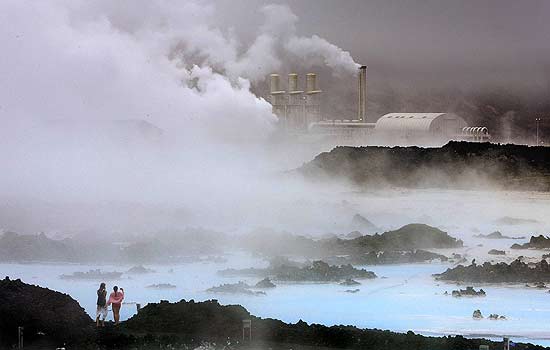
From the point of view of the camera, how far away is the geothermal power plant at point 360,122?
3069 centimetres

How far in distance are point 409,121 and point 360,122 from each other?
1.84 m

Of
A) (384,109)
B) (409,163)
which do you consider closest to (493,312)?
(409,163)

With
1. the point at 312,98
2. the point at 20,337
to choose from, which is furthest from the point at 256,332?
the point at 312,98

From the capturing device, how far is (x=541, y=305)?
72.6ft

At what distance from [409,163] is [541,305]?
7870 millimetres

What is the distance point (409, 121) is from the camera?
3106 centimetres

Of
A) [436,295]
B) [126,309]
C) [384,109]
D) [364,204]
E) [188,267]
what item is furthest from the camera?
[384,109]

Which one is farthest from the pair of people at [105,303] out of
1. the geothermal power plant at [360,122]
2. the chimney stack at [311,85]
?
the chimney stack at [311,85]

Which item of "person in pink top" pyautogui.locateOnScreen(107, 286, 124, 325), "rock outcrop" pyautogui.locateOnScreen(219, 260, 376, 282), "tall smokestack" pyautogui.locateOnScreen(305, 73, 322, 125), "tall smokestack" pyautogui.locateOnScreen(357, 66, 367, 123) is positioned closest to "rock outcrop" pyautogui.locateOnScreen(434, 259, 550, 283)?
"rock outcrop" pyautogui.locateOnScreen(219, 260, 376, 282)

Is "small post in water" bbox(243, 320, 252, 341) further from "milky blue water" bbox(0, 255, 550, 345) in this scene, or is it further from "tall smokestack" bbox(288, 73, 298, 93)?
"tall smokestack" bbox(288, 73, 298, 93)

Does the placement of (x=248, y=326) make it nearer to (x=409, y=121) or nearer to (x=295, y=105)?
(x=409, y=121)

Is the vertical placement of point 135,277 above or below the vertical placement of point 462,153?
below

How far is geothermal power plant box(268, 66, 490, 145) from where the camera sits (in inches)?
1208

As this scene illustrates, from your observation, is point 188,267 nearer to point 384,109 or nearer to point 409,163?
point 409,163
